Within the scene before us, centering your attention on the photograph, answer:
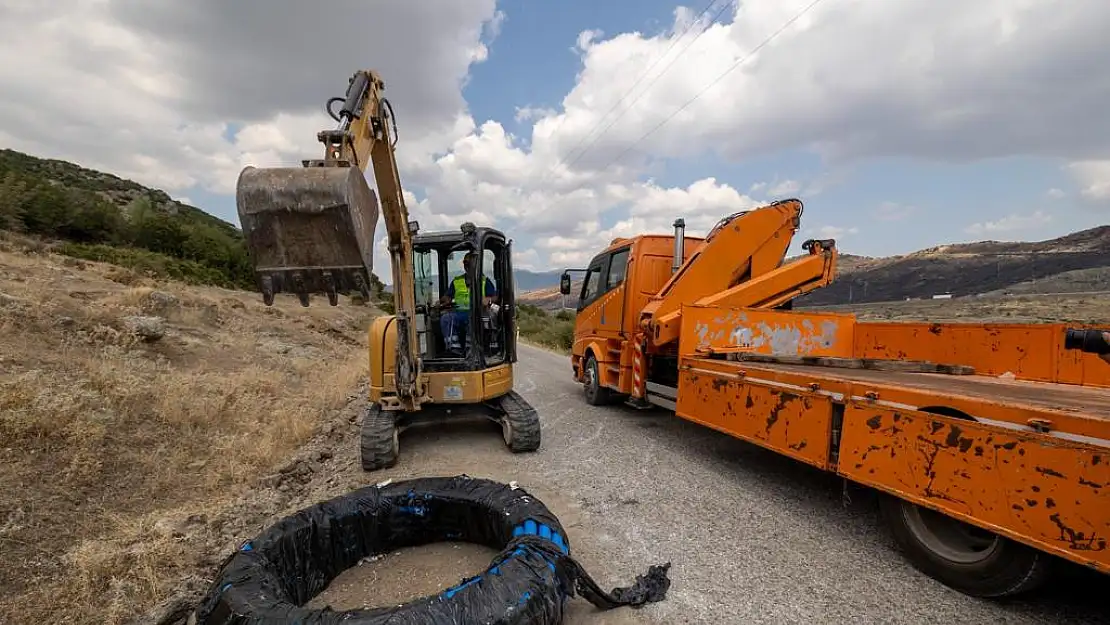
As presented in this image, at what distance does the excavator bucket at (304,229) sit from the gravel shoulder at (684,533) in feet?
6.79

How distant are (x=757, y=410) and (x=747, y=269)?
319 cm

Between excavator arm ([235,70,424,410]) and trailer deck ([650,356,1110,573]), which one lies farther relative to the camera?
excavator arm ([235,70,424,410])

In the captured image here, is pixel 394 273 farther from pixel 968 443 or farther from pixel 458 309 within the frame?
pixel 968 443

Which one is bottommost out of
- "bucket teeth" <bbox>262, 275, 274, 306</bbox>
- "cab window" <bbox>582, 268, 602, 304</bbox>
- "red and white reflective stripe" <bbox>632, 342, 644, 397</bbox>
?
"red and white reflective stripe" <bbox>632, 342, 644, 397</bbox>

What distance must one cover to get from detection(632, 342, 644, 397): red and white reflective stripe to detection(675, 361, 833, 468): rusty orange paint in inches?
52.1

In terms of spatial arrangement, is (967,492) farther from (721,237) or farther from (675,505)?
(721,237)

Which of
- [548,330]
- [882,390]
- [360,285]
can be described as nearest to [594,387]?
[882,390]

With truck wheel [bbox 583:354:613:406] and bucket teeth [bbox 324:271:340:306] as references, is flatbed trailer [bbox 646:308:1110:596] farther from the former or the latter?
A: bucket teeth [bbox 324:271:340:306]

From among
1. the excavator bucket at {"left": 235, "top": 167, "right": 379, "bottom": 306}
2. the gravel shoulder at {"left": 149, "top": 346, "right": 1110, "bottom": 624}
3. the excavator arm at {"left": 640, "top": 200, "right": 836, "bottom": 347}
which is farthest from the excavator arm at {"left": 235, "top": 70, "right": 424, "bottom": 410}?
the excavator arm at {"left": 640, "top": 200, "right": 836, "bottom": 347}

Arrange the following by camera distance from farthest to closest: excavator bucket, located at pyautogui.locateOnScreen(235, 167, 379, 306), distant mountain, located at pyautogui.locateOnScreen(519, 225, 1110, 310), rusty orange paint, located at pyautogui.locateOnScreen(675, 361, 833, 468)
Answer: distant mountain, located at pyautogui.locateOnScreen(519, 225, 1110, 310)
rusty orange paint, located at pyautogui.locateOnScreen(675, 361, 833, 468)
excavator bucket, located at pyautogui.locateOnScreen(235, 167, 379, 306)

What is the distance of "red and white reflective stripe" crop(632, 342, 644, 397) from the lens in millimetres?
7535

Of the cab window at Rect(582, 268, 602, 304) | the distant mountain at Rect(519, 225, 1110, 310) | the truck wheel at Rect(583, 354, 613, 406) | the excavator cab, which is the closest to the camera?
the excavator cab

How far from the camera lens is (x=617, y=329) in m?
8.57

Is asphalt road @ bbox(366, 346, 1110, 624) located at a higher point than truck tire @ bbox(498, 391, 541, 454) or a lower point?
lower
